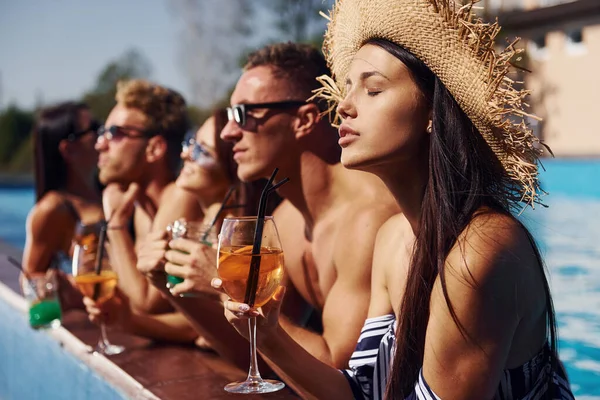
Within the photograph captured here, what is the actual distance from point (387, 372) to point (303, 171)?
135cm

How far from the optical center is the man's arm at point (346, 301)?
→ 9.92ft

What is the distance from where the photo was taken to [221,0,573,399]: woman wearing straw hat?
1.99 m

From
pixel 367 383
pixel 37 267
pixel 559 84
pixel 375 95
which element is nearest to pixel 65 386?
pixel 37 267

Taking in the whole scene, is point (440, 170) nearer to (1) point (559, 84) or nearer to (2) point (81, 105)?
(2) point (81, 105)

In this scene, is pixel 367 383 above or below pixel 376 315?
below

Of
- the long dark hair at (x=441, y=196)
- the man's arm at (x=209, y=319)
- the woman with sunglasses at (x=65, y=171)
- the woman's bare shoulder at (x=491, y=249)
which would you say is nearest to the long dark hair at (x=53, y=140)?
the woman with sunglasses at (x=65, y=171)

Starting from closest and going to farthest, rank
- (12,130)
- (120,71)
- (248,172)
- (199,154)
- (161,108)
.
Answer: (248,172), (199,154), (161,108), (12,130), (120,71)

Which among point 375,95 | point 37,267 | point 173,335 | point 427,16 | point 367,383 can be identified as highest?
point 427,16

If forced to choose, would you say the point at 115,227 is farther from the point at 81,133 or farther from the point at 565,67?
the point at 565,67

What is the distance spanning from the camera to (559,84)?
31734 mm

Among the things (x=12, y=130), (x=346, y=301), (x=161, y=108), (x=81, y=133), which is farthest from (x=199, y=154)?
(x=12, y=130)

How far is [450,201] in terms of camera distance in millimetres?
2127

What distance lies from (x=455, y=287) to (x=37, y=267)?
4722mm

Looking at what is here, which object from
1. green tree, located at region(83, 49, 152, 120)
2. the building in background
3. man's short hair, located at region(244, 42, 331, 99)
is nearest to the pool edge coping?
man's short hair, located at region(244, 42, 331, 99)
